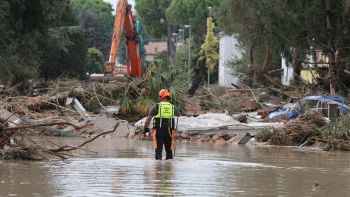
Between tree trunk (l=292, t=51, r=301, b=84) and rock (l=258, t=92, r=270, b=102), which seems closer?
rock (l=258, t=92, r=270, b=102)

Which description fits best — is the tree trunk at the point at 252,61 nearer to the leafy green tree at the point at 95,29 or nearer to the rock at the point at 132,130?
the rock at the point at 132,130

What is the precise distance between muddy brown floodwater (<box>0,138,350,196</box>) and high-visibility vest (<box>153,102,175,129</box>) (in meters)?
0.84

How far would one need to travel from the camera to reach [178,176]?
41.7 ft

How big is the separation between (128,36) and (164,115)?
87.1 ft

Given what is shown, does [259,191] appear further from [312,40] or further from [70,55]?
[70,55]

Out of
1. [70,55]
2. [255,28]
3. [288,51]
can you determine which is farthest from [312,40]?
[70,55]

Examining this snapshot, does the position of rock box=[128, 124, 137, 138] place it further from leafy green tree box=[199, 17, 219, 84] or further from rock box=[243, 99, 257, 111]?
leafy green tree box=[199, 17, 219, 84]

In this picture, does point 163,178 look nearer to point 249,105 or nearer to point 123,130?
point 123,130

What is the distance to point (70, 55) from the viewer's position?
75.1 m

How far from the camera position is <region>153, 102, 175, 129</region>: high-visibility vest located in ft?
51.7

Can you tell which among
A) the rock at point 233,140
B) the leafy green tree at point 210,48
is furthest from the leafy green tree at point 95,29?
the rock at point 233,140

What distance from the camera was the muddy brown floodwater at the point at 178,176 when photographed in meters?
10.7

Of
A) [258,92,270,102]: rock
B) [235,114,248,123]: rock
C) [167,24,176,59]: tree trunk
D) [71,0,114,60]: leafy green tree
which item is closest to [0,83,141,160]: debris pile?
[235,114,248,123]: rock

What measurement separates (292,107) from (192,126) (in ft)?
15.4
